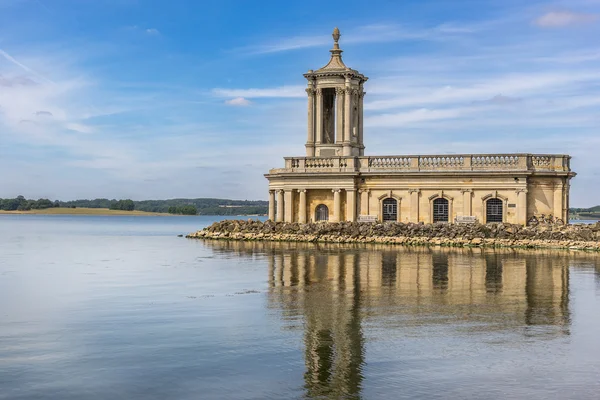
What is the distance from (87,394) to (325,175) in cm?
3925

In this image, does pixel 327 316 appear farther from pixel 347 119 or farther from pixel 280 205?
pixel 347 119

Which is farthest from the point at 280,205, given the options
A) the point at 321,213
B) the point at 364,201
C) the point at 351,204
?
the point at 364,201

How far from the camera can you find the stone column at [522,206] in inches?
1788

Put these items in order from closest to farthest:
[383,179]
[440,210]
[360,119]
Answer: [440,210], [383,179], [360,119]

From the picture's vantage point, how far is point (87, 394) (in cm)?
1086

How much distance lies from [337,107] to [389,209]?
8.10 meters

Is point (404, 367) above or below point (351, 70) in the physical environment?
below

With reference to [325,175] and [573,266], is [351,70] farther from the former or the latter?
[573,266]

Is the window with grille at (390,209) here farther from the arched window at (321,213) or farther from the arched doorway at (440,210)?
the arched window at (321,213)

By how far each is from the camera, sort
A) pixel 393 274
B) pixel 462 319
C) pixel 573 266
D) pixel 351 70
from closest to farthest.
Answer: pixel 462 319
pixel 393 274
pixel 573 266
pixel 351 70

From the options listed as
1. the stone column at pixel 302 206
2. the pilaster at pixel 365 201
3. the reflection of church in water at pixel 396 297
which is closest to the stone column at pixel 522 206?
the pilaster at pixel 365 201

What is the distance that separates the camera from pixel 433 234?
43594mm

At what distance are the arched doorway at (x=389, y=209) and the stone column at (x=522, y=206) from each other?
7.61m

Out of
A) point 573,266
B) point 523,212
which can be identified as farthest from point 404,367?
point 523,212
